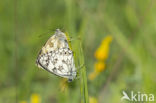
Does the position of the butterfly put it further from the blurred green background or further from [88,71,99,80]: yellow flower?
[88,71,99,80]: yellow flower

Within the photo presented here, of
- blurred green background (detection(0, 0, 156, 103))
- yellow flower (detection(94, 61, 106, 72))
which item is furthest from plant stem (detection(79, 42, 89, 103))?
yellow flower (detection(94, 61, 106, 72))

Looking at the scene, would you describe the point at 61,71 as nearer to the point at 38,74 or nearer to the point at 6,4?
the point at 38,74

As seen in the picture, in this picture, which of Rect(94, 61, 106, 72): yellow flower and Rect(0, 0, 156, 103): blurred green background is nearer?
Rect(0, 0, 156, 103): blurred green background

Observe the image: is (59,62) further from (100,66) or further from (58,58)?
(100,66)

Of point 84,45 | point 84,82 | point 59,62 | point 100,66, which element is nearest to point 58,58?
point 59,62

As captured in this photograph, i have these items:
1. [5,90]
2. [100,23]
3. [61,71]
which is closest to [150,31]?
[100,23]

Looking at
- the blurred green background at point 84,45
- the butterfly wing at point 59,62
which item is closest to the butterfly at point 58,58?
the butterfly wing at point 59,62
